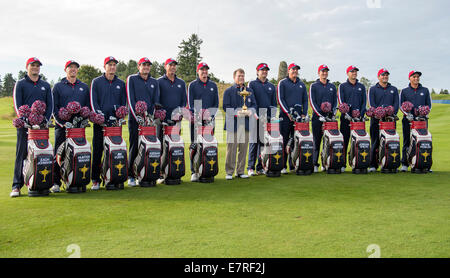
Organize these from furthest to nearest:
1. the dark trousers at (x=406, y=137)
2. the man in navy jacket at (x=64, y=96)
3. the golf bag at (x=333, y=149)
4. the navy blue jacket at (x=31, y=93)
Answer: the dark trousers at (x=406, y=137), the golf bag at (x=333, y=149), the man in navy jacket at (x=64, y=96), the navy blue jacket at (x=31, y=93)

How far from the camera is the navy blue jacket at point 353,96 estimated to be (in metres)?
8.41

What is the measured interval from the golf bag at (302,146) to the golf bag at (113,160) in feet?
11.1

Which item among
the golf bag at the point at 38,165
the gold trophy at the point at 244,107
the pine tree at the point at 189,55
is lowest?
the golf bag at the point at 38,165

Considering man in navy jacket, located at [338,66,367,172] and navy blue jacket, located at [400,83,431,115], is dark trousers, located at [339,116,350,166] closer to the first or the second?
man in navy jacket, located at [338,66,367,172]

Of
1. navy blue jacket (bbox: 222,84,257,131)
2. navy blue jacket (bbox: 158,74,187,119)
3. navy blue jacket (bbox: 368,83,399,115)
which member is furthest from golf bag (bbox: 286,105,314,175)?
navy blue jacket (bbox: 158,74,187,119)

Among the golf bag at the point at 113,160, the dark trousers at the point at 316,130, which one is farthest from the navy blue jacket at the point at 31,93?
the dark trousers at the point at 316,130

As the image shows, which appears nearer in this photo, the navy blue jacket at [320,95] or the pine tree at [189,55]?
the navy blue jacket at [320,95]

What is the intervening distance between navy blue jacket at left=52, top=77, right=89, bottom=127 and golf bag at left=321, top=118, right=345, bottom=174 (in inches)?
187

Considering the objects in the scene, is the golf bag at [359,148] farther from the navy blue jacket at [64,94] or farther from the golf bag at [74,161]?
the navy blue jacket at [64,94]

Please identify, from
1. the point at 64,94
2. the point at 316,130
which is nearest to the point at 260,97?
the point at 316,130

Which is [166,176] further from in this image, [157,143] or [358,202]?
[358,202]

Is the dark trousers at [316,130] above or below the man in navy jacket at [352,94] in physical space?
below

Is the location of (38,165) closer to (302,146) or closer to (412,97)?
(302,146)

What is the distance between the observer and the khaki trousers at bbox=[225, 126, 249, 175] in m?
7.78
